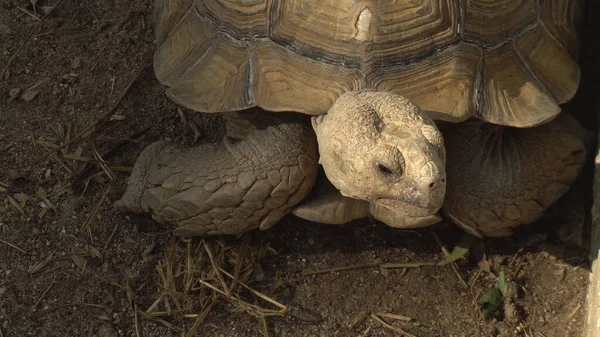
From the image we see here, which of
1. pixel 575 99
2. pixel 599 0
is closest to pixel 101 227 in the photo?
pixel 575 99

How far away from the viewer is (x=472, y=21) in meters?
2.62

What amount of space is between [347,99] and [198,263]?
102cm

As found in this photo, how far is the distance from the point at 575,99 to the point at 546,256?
0.67 m

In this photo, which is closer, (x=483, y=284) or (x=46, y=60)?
(x=483, y=284)

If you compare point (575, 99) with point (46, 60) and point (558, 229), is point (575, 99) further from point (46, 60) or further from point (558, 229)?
point (46, 60)

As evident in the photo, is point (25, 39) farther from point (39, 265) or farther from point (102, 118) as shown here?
point (39, 265)

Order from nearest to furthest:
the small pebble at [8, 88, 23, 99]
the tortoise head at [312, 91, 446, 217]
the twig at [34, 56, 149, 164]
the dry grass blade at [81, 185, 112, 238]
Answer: the tortoise head at [312, 91, 446, 217]
the dry grass blade at [81, 185, 112, 238]
the twig at [34, 56, 149, 164]
the small pebble at [8, 88, 23, 99]

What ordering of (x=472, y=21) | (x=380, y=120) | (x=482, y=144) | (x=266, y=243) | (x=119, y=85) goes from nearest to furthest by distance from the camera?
1. (x=380, y=120)
2. (x=472, y=21)
3. (x=482, y=144)
4. (x=266, y=243)
5. (x=119, y=85)

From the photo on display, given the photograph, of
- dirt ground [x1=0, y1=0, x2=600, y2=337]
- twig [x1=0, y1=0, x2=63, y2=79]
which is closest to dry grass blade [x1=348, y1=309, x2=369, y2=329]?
dirt ground [x1=0, y1=0, x2=600, y2=337]

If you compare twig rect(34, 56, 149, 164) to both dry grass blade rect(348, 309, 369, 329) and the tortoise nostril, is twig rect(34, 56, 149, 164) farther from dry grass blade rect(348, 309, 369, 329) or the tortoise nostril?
the tortoise nostril

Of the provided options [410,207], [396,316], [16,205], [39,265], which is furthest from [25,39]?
[410,207]

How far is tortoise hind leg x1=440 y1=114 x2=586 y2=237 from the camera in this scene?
9.17ft

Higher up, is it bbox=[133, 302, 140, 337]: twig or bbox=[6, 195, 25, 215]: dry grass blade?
bbox=[6, 195, 25, 215]: dry grass blade

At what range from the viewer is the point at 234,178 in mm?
2777
